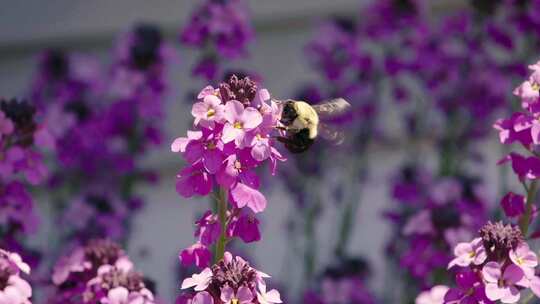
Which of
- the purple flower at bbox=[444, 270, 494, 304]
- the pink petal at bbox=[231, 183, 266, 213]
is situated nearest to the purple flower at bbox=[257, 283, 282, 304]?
the pink petal at bbox=[231, 183, 266, 213]

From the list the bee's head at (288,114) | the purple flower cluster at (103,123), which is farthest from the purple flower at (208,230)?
the purple flower cluster at (103,123)

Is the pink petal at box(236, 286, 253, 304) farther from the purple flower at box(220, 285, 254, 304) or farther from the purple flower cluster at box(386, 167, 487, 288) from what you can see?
the purple flower cluster at box(386, 167, 487, 288)

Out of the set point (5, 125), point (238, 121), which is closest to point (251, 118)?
point (238, 121)

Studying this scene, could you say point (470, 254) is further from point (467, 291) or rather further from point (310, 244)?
point (310, 244)

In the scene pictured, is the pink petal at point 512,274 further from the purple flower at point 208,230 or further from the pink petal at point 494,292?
the purple flower at point 208,230

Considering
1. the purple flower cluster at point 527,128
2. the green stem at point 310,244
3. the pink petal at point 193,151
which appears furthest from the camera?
the green stem at point 310,244

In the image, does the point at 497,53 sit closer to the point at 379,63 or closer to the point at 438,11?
the point at 438,11
